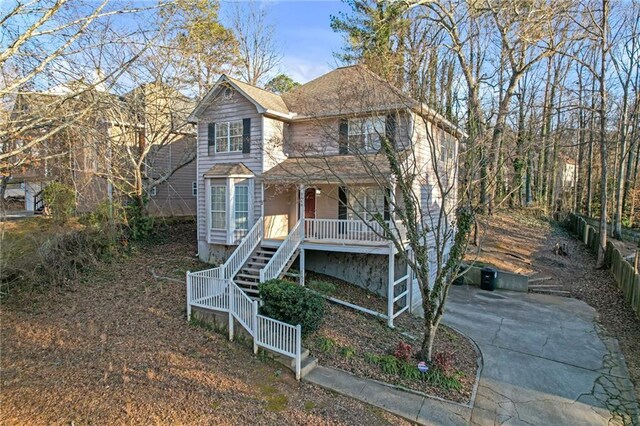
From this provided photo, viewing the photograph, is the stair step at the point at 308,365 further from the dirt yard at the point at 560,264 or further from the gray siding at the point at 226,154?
the gray siding at the point at 226,154

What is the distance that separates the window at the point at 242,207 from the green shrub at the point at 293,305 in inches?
212

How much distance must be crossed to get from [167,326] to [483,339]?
28.4ft

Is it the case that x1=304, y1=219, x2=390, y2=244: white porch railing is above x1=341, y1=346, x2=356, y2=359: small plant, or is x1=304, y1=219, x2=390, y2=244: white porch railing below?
above

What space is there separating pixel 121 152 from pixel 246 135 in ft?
19.3

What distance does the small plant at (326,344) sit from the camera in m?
8.91

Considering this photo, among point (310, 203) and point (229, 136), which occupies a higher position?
point (229, 136)

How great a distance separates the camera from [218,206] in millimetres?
14508

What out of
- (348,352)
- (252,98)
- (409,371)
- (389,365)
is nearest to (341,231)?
(348,352)

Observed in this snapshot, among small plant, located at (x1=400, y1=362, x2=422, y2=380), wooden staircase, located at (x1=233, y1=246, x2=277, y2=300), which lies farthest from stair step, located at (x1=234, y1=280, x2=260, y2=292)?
small plant, located at (x1=400, y1=362, x2=422, y2=380)

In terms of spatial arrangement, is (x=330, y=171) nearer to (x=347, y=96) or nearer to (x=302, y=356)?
(x=347, y=96)

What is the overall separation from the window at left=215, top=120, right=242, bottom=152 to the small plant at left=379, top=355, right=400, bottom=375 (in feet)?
31.3

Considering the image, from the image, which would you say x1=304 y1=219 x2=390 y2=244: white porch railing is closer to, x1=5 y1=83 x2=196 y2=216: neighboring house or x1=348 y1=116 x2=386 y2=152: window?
x1=348 y1=116 x2=386 y2=152: window

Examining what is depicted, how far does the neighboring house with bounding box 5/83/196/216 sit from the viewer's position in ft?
28.4

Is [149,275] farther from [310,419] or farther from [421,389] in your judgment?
[421,389]
